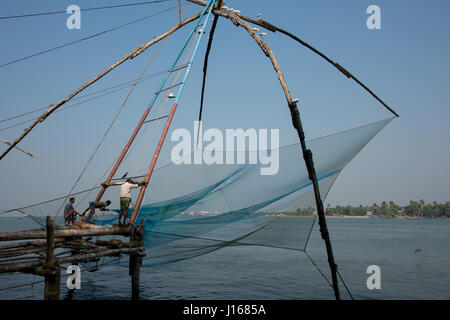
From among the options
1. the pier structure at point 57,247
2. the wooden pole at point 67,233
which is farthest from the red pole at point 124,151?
the wooden pole at point 67,233

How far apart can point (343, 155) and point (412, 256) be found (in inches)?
1107

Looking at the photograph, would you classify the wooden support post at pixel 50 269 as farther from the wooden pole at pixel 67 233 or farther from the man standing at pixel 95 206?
the man standing at pixel 95 206

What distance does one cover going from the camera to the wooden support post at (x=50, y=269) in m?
6.54

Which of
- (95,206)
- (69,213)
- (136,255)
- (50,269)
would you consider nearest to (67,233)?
(50,269)

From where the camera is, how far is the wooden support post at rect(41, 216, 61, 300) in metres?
6.54

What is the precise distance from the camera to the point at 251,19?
31.3 feet

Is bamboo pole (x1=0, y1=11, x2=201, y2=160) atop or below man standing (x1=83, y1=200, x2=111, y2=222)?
atop

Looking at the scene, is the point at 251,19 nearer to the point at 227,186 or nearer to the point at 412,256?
the point at 227,186

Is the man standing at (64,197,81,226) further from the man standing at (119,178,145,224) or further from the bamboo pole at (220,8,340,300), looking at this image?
the bamboo pole at (220,8,340,300)

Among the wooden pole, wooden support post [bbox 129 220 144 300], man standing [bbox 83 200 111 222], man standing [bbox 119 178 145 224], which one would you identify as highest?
man standing [bbox 119 178 145 224]

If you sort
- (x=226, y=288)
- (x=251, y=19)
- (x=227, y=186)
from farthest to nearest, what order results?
(x=226, y=288) → (x=251, y=19) → (x=227, y=186)

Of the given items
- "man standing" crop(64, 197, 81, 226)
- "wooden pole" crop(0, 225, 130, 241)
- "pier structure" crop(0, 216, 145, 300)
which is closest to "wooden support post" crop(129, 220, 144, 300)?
"pier structure" crop(0, 216, 145, 300)
